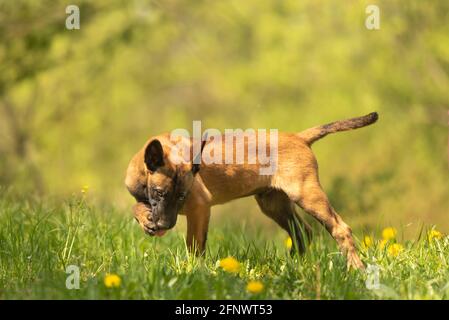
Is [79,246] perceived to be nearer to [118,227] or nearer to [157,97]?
[118,227]

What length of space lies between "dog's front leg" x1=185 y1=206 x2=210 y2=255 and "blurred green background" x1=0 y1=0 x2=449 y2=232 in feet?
6.39

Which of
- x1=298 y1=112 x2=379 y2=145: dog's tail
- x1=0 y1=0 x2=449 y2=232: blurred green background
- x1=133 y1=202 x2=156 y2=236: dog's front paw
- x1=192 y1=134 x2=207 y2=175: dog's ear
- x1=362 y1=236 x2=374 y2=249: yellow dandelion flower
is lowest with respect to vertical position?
x1=362 y1=236 x2=374 y2=249: yellow dandelion flower

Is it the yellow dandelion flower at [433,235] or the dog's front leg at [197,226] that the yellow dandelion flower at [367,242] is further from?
the dog's front leg at [197,226]

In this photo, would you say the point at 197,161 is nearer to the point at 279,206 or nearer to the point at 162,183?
the point at 162,183

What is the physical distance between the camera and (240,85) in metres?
17.2

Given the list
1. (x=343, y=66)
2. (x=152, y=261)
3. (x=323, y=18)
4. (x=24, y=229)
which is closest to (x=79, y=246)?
(x=24, y=229)

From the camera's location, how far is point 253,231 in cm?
765

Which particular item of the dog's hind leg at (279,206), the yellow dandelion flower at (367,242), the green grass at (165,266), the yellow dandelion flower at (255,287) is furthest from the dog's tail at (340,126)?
the yellow dandelion flower at (255,287)

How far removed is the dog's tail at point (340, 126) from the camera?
6.52 metres

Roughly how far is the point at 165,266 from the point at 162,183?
112 cm

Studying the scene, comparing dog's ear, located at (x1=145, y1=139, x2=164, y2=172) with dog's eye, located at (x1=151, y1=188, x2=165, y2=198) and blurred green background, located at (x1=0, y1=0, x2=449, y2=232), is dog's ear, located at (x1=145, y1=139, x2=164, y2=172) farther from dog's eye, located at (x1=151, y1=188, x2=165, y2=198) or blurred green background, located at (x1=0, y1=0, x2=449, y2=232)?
blurred green background, located at (x1=0, y1=0, x2=449, y2=232)

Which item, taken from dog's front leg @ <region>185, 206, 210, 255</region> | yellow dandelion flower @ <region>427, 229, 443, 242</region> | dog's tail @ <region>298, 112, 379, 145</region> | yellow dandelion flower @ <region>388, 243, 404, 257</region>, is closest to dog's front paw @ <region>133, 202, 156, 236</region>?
dog's front leg @ <region>185, 206, 210, 255</region>

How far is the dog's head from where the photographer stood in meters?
5.93

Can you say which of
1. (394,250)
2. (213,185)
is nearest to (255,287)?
(394,250)
